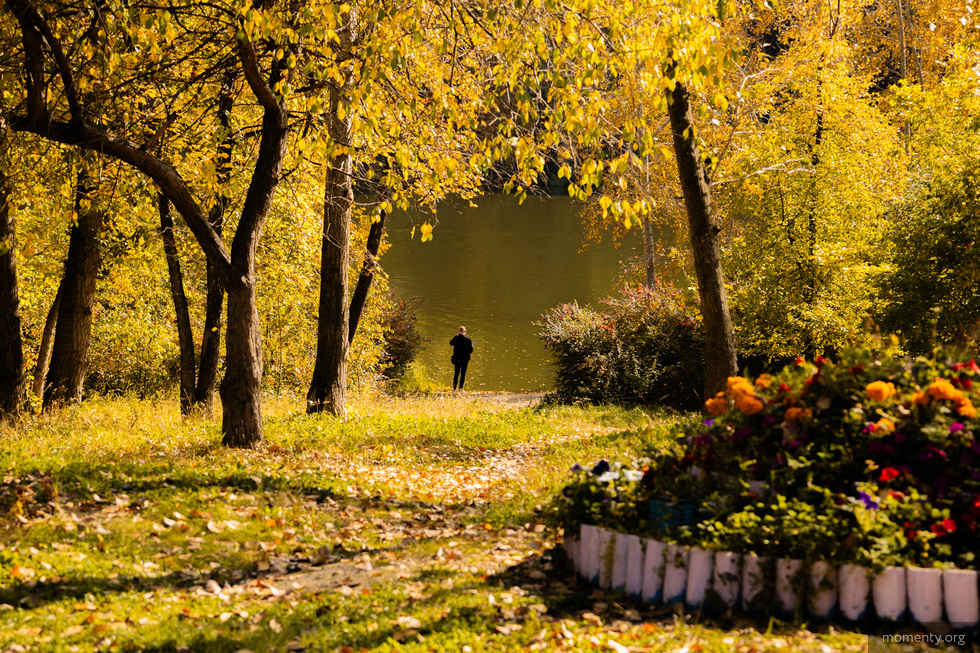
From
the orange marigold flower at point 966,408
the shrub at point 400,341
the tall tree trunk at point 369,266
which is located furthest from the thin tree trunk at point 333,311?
the shrub at point 400,341

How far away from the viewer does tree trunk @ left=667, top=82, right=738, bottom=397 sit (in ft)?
31.8

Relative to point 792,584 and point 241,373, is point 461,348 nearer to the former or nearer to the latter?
point 241,373

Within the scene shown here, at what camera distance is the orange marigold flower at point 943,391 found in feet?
15.1

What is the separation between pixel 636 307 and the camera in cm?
2008

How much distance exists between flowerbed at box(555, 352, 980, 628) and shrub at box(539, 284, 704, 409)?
43.1 feet

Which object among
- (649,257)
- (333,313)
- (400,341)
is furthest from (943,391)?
(649,257)

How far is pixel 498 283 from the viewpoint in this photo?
4928 cm

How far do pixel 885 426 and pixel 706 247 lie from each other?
17.9ft

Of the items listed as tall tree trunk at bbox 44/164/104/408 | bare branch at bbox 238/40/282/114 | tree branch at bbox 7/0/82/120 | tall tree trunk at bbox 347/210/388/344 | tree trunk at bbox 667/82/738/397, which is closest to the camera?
tree branch at bbox 7/0/82/120

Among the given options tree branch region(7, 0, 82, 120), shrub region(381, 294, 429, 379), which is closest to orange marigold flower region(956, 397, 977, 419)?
tree branch region(7, 0, 82, 120)

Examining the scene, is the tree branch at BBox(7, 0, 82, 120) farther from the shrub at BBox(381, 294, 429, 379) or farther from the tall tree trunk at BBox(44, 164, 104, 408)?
the shrub at BBox(381, 294, 429, 379)

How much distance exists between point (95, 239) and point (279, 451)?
517 cm

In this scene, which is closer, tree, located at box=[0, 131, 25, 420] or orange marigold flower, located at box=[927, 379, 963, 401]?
orange marigold flower, located at box=[927, 379, 963, 401]

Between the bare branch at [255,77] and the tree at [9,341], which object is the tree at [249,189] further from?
the tree at [9,341]
